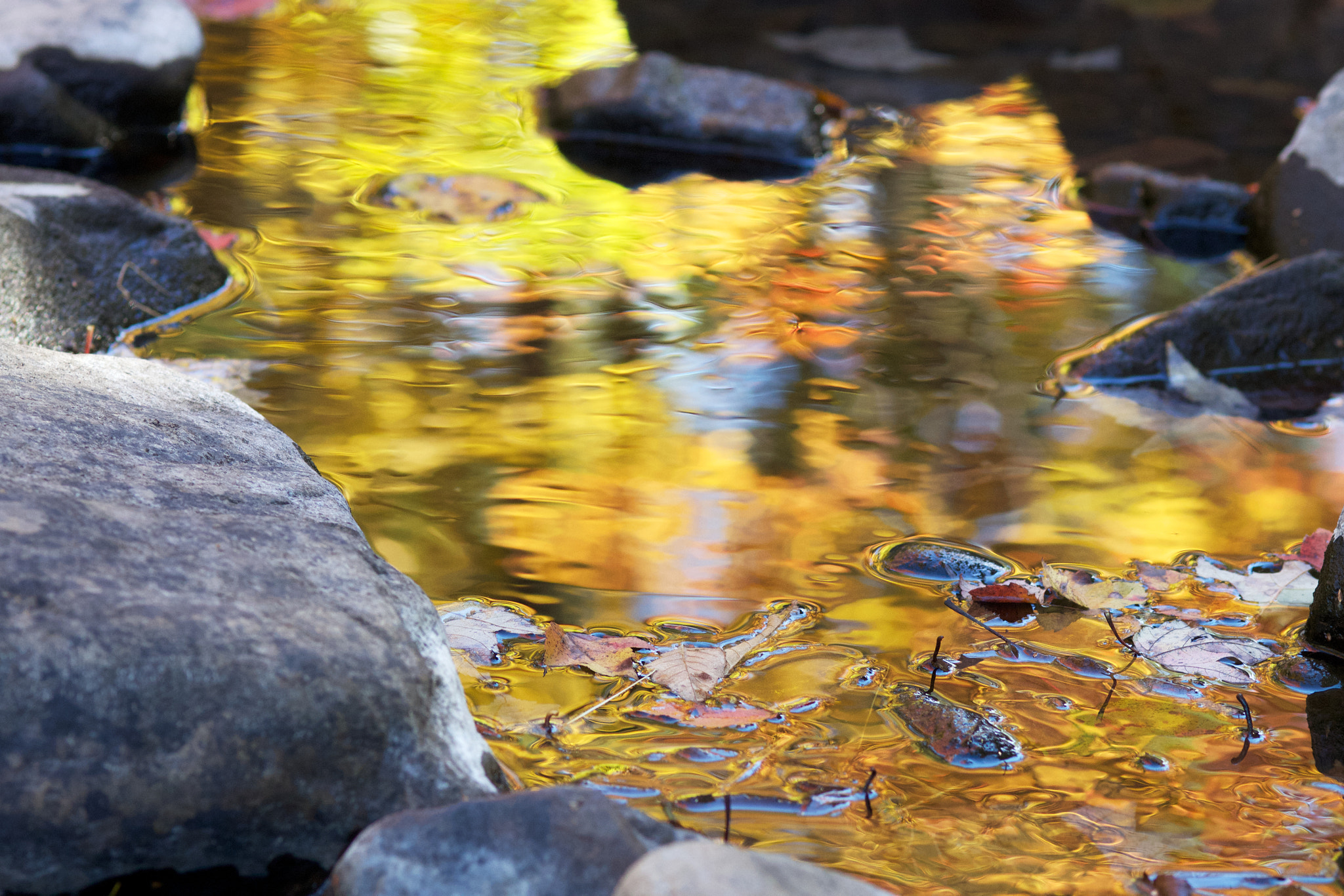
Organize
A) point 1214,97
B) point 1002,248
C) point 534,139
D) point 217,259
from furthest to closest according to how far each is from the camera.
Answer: point 1214,97
point 534,139
point 1002,248
point 217,259

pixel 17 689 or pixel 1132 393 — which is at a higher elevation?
pixel 17 689

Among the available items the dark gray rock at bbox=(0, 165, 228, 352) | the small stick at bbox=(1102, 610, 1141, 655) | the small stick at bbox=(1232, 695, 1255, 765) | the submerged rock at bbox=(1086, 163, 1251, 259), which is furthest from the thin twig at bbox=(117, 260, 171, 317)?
the submerged rock at bbox=(1086, 163, 1251, 259)

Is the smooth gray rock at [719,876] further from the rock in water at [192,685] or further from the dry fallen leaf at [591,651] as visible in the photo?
the dry fallen leaf at [591,651]

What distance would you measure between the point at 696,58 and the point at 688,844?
5143mm

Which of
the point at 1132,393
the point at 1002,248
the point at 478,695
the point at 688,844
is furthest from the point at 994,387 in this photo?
the point at 688,844

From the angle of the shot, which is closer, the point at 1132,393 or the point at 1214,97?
the point at 1132,393

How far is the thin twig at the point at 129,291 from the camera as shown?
294cm

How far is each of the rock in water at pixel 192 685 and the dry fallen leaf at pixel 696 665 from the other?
0.36 meters

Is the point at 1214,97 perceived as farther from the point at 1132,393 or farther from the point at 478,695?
the point at 478,695

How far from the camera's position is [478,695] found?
5.59 ft

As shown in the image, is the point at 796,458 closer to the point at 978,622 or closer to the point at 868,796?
the point at 978,622

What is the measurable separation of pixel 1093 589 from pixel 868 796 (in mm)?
684

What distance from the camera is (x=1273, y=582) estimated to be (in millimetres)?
2078

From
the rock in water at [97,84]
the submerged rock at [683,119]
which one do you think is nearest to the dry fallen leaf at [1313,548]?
the submerged rock at [683,119]
